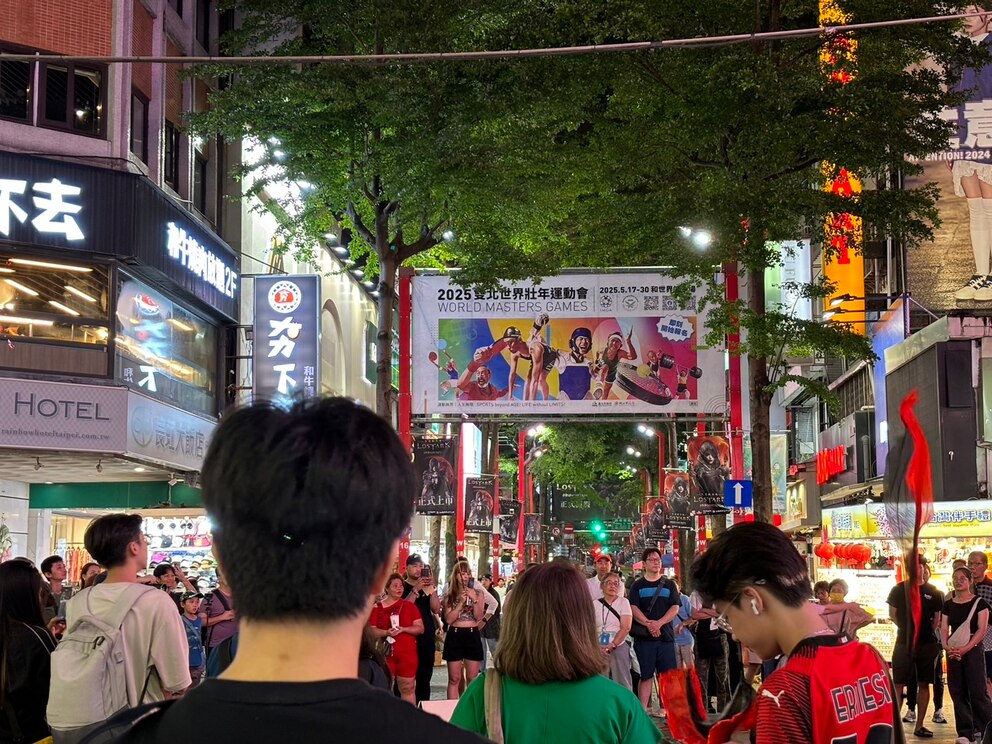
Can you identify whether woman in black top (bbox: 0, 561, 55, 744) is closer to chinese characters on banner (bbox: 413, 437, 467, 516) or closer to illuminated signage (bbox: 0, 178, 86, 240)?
illuminated signage (bbox: 0, 178, 86, 240)

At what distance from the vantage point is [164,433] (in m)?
21.5

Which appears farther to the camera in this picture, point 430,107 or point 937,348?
point 937,348

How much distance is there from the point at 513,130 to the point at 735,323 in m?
5.22

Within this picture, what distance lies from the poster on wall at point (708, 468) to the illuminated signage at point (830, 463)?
994cm

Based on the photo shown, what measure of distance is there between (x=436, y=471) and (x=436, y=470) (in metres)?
0.02

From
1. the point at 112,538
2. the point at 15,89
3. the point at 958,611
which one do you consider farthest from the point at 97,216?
the point at 112,538

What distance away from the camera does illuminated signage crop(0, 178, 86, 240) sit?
60.2ft

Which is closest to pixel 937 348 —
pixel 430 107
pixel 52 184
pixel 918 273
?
pixel 918 273

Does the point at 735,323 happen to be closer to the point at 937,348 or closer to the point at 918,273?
the point at 937,348

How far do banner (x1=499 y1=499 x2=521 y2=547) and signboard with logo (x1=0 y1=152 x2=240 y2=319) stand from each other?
73.7 feet

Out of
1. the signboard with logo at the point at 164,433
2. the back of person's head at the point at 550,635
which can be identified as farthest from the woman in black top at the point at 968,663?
the signboard with logo at the point at 164,433

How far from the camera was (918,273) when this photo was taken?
87.7 ft

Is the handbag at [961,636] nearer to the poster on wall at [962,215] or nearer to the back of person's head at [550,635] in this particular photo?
the back of person's head at [550,635]

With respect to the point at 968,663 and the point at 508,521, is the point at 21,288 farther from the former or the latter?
the point at 508,521
